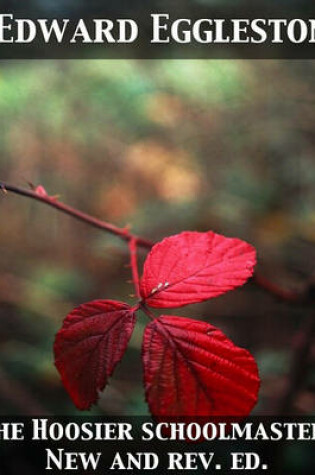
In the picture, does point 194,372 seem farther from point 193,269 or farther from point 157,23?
point 157,23

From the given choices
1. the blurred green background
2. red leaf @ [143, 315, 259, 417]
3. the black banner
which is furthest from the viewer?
the blurred green background

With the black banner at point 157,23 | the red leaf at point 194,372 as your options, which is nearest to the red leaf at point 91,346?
the red leaf at point 194,372

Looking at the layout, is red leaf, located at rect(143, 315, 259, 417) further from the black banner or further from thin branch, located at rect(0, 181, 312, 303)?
the black banner

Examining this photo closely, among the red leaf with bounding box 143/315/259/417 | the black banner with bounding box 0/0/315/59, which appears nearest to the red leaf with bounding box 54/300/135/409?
the red leaf with bounding box 143/315/259/417

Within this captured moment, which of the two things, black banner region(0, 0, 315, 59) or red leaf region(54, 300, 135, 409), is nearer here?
red leaf region(54, 300, 135, 409)

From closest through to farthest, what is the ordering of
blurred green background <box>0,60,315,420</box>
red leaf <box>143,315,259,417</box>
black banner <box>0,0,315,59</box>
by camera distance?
red leaf <box>143,315,259,417</box> < black banner <box>0,0,315,59</box> < blurred green background <box>0,60,315,420</box>

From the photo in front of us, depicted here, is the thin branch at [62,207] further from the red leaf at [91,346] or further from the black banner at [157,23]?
the black banner at [157,23]

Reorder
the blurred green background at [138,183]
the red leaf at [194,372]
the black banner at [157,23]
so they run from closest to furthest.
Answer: the red leaf at [194,372], the black banner at [157,23], the blurred green background at [138,183]
